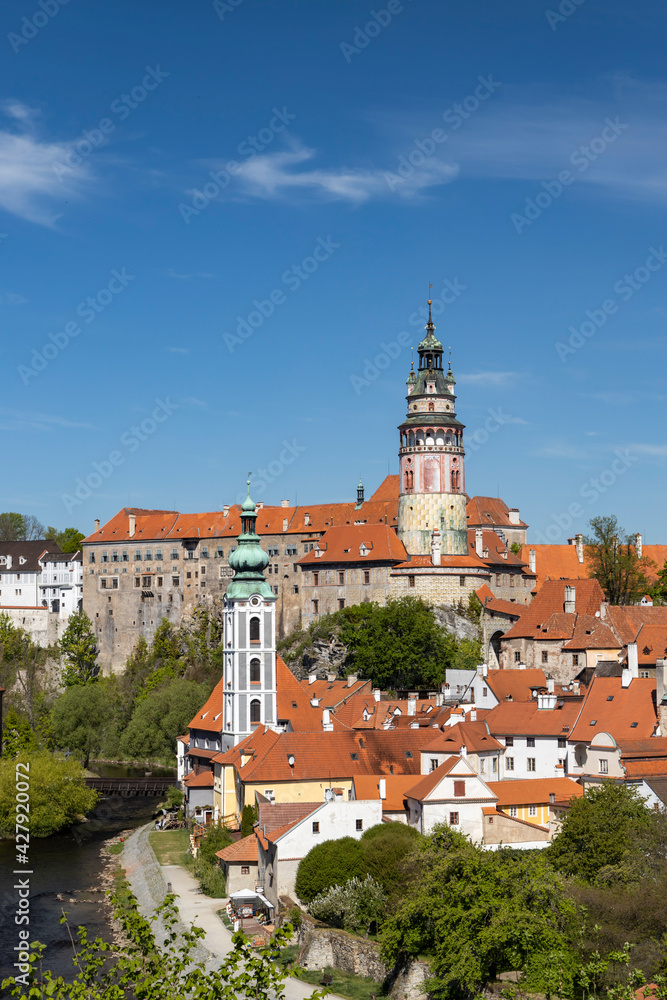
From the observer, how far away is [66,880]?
47.2m

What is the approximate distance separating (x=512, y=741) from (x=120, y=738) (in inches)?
1464

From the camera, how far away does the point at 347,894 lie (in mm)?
36188

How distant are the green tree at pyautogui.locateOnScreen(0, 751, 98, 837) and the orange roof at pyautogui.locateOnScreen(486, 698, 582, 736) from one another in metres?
19.7

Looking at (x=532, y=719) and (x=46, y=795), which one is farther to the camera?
(x=46, y=795)

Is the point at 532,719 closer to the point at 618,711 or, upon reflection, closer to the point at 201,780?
the point at 618,711

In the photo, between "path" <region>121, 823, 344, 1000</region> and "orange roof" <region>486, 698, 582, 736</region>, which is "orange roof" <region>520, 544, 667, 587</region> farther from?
"path" <region>121, 823, 344, 1000</region>

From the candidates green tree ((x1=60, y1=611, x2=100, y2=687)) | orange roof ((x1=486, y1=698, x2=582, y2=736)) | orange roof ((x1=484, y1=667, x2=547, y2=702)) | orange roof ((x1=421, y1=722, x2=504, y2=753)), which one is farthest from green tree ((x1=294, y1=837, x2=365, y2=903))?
Result: green tree ((x1=60, y1=611, x2=100, y2=687))

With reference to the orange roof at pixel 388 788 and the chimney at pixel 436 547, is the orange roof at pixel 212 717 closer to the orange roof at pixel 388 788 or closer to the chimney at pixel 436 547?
the orange roof at pixel 388 788

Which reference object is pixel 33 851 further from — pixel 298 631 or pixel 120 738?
pixel 298 631

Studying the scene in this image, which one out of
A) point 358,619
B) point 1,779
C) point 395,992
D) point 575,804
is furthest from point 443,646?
point 395,992

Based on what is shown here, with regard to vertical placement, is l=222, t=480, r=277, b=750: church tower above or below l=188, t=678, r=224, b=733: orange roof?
above

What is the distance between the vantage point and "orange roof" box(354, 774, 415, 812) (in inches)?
1702

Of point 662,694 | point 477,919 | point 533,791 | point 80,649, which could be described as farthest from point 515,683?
point 80,649

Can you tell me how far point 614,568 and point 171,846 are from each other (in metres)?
42.4
